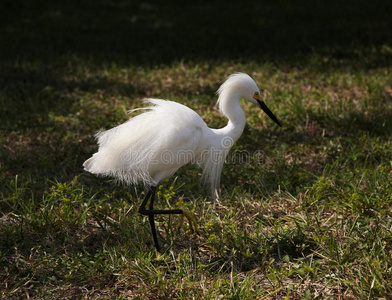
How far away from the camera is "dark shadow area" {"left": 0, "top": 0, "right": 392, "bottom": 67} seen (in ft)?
24.3

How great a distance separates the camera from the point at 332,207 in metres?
3.35

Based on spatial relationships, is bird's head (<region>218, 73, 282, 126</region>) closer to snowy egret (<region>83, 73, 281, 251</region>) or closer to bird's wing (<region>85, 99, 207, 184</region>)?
snowy egret (<region>83, 73, 281, 251</region>)

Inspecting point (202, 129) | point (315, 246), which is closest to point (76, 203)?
point (202, 129)

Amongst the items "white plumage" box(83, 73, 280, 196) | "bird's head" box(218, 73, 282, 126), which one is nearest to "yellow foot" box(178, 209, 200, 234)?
"white plumage" box(83, 73, 280, 196)

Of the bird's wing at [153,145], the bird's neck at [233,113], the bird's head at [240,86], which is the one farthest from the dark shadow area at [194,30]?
the bird's wing at [153,145]

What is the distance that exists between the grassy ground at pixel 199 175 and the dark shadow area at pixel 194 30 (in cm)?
6

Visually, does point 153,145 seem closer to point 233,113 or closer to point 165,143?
point 165,143

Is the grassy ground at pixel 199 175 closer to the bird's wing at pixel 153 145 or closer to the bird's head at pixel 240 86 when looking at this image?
the bird's wing at pixel 153 145

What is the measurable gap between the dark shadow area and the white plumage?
402cm

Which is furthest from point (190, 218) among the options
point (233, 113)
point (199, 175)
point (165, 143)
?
point (199, 175)

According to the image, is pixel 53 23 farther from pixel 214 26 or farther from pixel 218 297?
pixel 218 297

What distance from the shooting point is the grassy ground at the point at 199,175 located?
274 centimetres

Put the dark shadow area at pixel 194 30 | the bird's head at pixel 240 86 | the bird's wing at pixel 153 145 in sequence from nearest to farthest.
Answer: the bird's wing at pixel 153 145 → the bird's head at pixel 240 86 → the dark shadow area at pixel 194 30

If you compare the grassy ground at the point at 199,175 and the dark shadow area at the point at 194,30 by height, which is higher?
the dark shadow area at the point at 194,30
